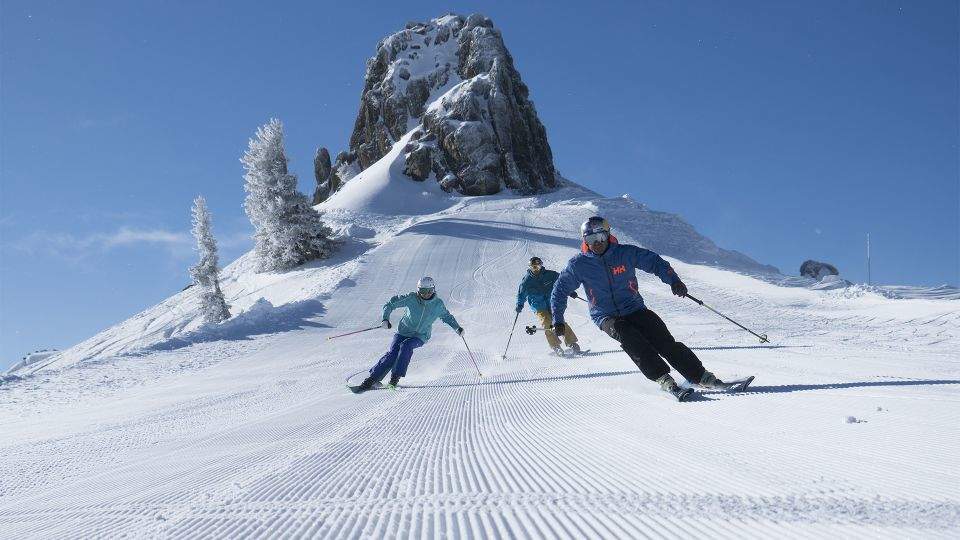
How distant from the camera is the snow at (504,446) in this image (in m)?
1.97

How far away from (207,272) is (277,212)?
19.4 feet

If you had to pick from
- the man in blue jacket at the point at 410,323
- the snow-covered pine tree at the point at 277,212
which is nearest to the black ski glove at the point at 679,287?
the man in blue jacket at the point at 410,323

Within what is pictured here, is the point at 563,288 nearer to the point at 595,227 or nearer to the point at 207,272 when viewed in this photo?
the point at 595,227

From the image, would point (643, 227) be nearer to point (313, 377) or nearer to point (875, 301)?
point (875, 301)

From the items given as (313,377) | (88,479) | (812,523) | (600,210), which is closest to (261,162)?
(600,210)

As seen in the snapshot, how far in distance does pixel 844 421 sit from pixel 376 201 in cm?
5943

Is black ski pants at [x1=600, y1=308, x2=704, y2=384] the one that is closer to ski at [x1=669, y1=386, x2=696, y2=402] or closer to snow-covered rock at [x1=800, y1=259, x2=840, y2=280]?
ski at [x1=669, y1=386, x2=696, y2=402]

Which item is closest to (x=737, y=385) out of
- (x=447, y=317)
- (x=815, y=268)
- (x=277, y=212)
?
(x=447, y=317)

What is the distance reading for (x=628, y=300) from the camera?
17.9ft

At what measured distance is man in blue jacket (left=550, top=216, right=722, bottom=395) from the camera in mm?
5016

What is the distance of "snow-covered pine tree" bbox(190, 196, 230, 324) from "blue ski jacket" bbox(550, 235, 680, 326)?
2688 centimetres

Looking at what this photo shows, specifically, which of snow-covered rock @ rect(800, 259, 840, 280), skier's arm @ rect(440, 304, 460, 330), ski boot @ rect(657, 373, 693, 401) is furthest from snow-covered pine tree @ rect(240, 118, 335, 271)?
snow-covered rock @ rect(800, 259, 840, 280)

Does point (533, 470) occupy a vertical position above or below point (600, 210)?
below

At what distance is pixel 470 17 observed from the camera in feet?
299
